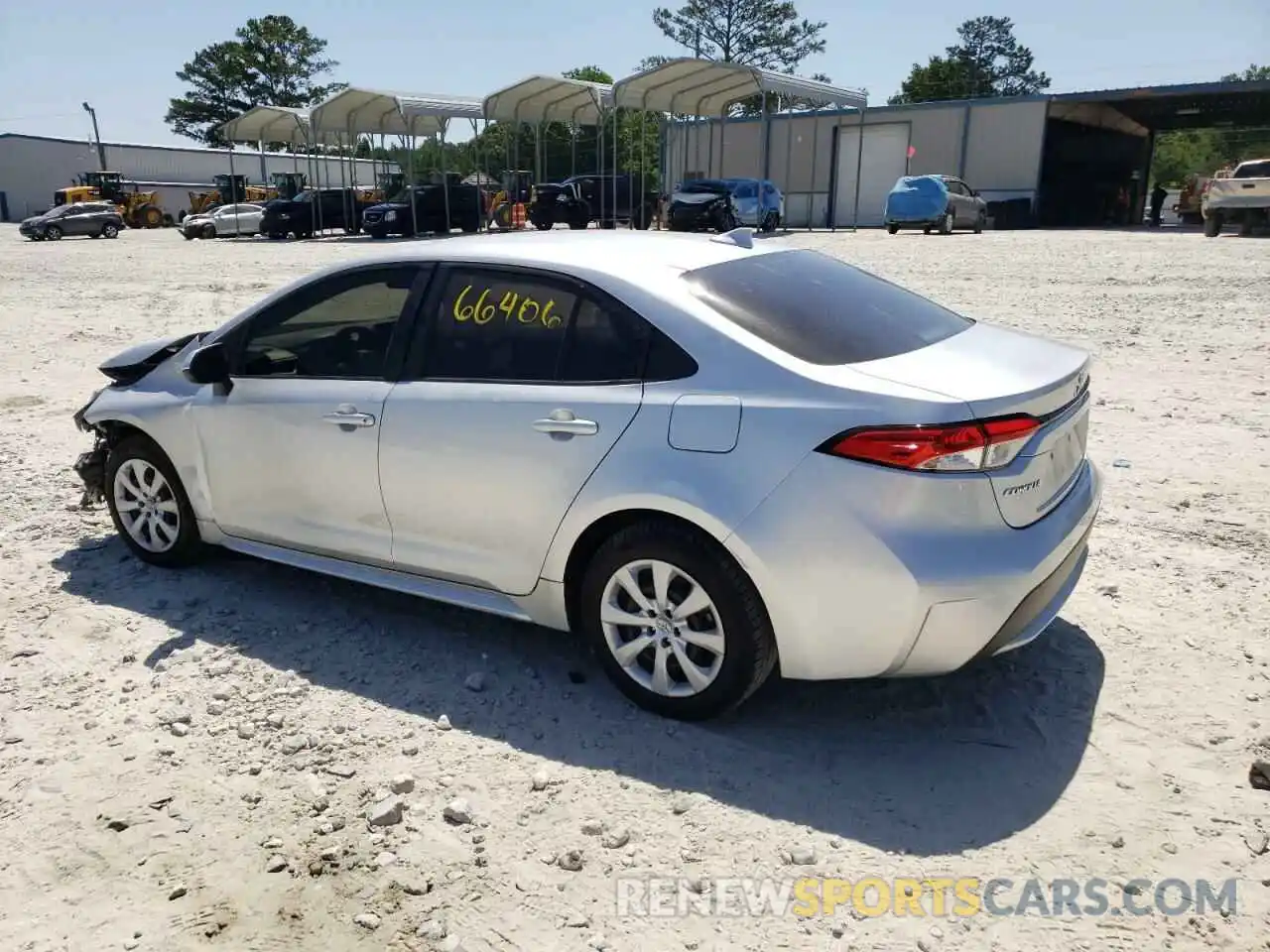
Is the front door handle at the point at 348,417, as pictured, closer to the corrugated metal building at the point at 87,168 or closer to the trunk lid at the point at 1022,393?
the trunk lid at the point at 1022,393

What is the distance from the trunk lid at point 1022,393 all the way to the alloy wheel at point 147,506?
133 inches

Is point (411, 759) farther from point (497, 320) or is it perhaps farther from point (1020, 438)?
point (1020, 438)

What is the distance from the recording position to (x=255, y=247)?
3075 centimetres

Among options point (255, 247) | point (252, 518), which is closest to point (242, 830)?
point (252, 518)

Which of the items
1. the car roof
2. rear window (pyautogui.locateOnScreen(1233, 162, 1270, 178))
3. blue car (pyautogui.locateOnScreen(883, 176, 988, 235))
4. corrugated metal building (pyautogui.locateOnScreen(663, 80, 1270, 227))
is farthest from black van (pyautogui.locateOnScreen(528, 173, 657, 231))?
the car roof

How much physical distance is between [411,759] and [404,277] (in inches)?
73.7

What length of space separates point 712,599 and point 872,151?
40175mm

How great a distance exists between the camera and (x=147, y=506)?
476 centimetres

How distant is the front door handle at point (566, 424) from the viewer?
329 cm

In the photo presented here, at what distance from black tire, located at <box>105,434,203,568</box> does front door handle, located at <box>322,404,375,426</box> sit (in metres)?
1.16

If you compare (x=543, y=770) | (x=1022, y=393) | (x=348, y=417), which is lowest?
(x=543, y=770)

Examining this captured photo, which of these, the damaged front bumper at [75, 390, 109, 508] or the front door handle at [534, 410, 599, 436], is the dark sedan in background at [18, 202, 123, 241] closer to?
the damaged front bumper at [75, 390, 109, 508]

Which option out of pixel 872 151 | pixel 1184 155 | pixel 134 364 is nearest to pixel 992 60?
pixel 1184 155

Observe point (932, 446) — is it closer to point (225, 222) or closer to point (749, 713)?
point (749, 713)
